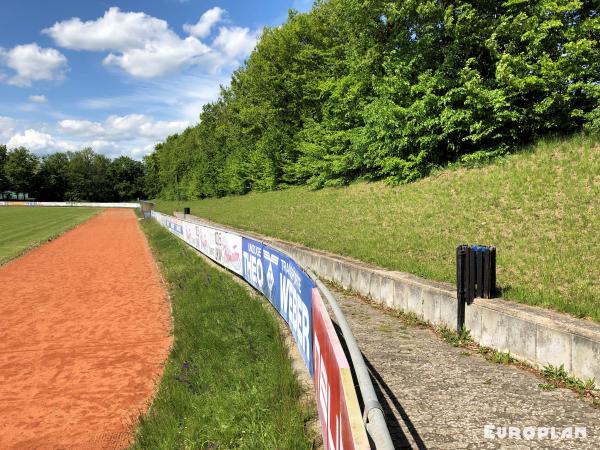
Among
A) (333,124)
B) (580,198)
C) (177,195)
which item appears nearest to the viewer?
(580,198)

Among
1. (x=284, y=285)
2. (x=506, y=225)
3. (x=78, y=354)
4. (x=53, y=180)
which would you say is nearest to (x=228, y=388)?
(x=284, y=285)

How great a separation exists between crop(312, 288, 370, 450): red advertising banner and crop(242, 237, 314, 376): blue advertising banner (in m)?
1.04

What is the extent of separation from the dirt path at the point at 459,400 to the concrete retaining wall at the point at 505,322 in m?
0.34

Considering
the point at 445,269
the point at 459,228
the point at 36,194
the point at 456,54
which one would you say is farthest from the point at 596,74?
the point at 36,194

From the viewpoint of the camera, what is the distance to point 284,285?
8.19 m

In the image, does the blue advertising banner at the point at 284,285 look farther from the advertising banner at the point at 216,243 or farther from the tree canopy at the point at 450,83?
the tree canopy at the point at 450,83

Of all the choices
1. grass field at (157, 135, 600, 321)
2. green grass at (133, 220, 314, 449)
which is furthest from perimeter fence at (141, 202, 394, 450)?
grass field at (157, 135, 600, 321)

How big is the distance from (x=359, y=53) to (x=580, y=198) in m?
17.2

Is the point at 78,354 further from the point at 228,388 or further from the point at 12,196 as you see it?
the point at 12,196

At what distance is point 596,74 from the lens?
52.2 feet

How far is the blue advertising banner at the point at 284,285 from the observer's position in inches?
233

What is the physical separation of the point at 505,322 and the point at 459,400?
1.74 m

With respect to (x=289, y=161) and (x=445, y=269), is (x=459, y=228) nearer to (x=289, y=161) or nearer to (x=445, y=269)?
(x=445, y=269)

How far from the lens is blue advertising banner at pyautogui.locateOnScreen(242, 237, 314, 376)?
5910 mm
